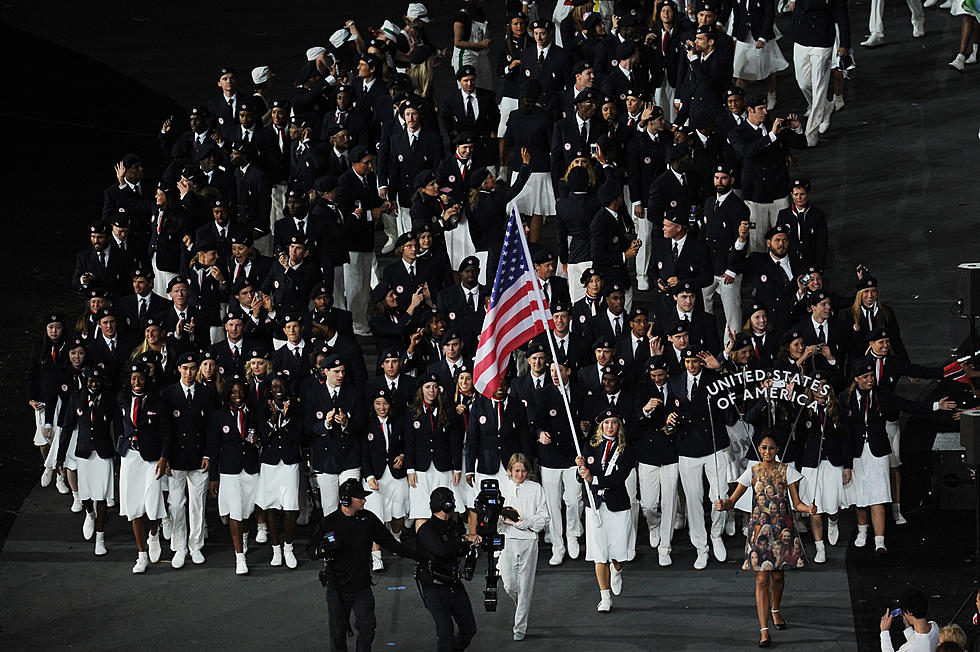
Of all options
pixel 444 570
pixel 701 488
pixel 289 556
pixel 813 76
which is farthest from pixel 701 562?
pixel 813 76

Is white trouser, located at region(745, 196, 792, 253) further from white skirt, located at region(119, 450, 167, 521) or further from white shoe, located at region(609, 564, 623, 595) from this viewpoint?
white skirt, located at region(119, 450, 167, 521)

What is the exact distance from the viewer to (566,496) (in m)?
17.2

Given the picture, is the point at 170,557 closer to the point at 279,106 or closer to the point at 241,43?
the point at 279,106

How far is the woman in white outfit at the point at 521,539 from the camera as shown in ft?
50.9

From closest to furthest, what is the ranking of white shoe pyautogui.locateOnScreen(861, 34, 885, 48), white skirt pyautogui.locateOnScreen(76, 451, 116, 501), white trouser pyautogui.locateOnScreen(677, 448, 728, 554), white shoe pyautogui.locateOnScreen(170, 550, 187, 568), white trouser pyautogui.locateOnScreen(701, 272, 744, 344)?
1. white trouser pyautogui.locateOnScreen(677, 448, 728, 554)
2. white shoe pyautogui.locateOnScreen(170, 550, 187, 568)
3. white skirt pyautogui.locateOnScreen(76, 451, 116, 501)
4. white trouser pyautogui.locateOnScreen(701, 272, 744, 344)
5. white shoe pyautogui.locateOnScreen(861, 34, 885, 48)

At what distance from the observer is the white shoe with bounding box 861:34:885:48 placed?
27.3 meters

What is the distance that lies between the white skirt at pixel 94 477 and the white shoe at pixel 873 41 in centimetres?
1519

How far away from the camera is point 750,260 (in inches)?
748

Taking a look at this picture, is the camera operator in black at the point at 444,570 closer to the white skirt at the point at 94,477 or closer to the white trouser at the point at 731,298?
the white skirt at the point at 94,477

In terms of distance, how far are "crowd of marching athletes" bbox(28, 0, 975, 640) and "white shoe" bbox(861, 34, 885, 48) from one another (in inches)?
174

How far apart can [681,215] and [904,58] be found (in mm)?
9245

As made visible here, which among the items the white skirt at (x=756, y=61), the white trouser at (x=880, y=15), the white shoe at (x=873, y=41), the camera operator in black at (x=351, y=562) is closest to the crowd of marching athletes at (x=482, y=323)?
the white skirt at (x=756, y=61)

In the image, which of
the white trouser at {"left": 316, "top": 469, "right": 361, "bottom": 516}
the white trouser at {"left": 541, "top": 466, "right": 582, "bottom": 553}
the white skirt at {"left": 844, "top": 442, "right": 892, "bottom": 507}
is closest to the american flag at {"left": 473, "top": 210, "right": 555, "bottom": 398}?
the white trouser at {"left": 541, "top": 466, "right": 582, "bottom": 553}

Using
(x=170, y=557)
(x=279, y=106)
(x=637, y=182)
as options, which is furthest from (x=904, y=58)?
(x=170, y=557)
